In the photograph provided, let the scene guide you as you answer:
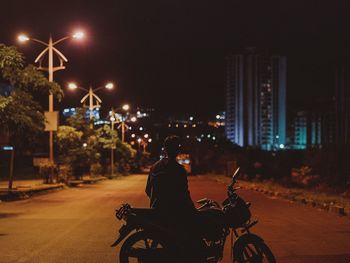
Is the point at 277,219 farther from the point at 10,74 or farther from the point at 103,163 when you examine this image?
the point at 103,163

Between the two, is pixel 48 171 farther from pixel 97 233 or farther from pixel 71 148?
pixel 97 233

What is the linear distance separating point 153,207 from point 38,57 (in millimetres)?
28077

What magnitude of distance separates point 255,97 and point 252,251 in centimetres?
15969

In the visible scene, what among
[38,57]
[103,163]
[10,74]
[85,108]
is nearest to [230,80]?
[103,163]

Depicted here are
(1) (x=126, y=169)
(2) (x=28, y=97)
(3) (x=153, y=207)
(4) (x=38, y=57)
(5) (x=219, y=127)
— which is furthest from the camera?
(5) (x=219, y=127)

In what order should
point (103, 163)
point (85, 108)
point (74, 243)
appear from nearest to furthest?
point (74, 243)
point (85, 108)
point (103, 163)

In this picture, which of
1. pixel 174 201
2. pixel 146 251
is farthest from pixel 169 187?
pixel 146 251

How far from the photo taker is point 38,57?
1339 inches

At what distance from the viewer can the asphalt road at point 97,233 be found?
32.2ft

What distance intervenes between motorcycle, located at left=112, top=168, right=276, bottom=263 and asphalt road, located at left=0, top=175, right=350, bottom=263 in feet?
5.90

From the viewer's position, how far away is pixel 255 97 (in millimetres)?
165500

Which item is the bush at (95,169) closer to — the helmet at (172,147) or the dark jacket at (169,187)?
the helmet at (172,147)

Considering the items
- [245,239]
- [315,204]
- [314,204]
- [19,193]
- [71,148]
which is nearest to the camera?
[245,239]

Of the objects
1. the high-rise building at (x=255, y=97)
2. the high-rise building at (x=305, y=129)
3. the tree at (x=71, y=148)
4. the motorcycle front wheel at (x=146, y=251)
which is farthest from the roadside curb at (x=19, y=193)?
the high-rise building at (x=305, y=129)
